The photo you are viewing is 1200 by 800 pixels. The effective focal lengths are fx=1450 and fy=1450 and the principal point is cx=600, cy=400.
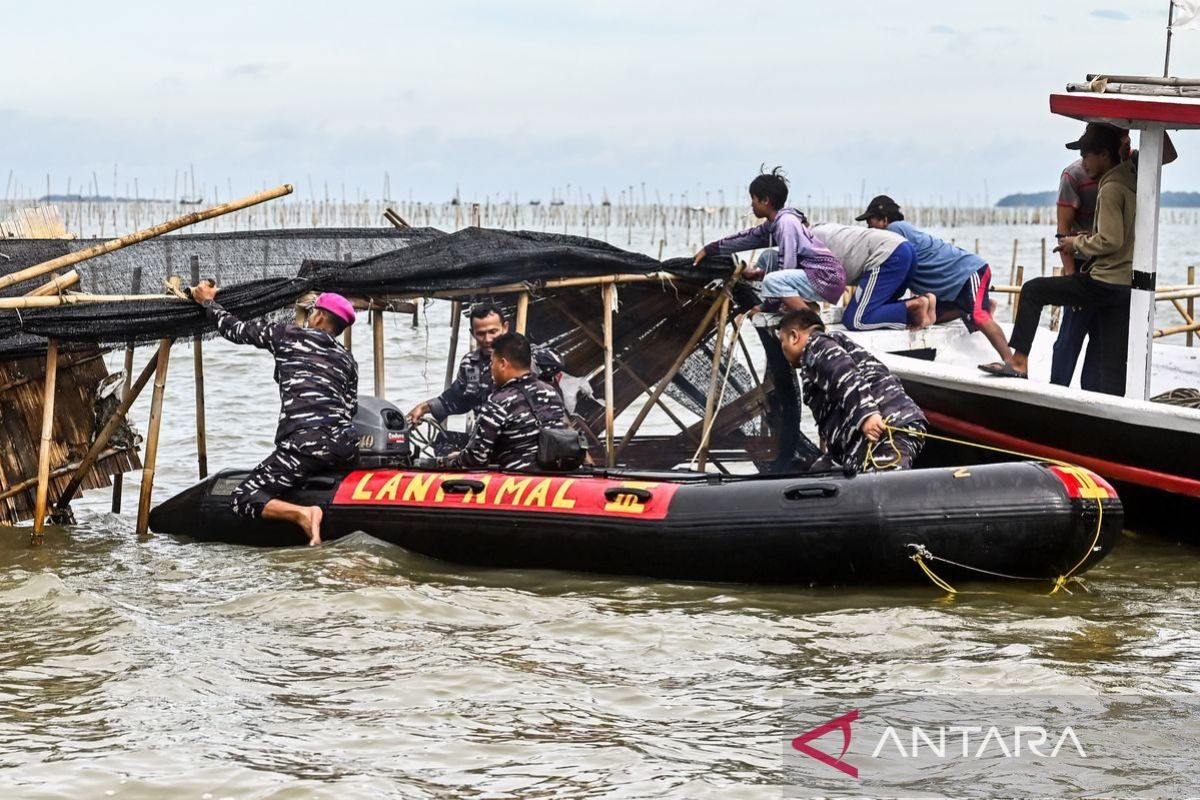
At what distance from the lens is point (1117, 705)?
6.19m

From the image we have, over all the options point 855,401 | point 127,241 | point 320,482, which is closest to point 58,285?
point 127,241

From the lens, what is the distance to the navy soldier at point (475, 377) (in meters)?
10.0

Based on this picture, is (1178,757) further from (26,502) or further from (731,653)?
(26,502)

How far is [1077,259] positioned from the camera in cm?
1060

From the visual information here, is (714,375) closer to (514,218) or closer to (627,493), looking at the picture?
(627,493)

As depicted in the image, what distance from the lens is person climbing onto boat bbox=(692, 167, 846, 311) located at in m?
10.5

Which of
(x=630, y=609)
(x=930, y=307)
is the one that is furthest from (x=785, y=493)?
(x=930, y=307)

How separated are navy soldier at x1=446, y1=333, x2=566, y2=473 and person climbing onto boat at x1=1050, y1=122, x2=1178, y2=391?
3910mm

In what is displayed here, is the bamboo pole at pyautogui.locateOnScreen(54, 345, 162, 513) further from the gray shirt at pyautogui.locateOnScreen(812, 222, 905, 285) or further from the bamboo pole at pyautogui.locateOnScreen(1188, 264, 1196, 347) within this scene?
the bamboo pole at pyautogui.locateOnScreen(1188, 264, 1196, 347)

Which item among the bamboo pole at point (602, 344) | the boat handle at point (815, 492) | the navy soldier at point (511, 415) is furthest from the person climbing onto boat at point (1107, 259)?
the navy soldier at point (511, 415)

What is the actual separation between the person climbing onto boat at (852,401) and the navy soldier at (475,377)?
6.65ft

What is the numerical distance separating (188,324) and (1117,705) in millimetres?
6137

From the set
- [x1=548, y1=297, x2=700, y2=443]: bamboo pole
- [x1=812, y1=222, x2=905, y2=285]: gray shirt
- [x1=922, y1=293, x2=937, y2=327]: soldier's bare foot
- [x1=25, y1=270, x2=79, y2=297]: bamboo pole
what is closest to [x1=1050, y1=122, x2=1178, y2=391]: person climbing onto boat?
[x1=922, y1=293, x2=937, y2=327]: soldier's bare foot

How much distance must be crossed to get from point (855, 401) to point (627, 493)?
1453 mm
